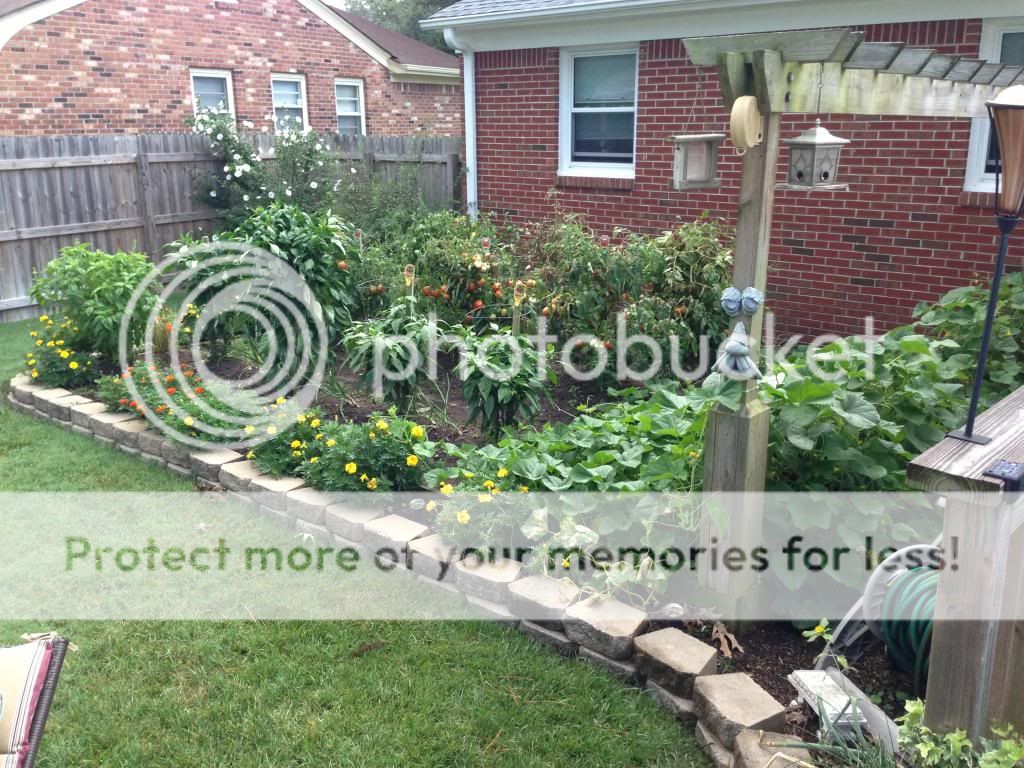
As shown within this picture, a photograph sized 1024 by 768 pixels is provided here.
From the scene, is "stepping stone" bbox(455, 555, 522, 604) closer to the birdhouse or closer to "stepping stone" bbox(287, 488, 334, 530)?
"stepping stone" bbox(287, 488, 334, 530)

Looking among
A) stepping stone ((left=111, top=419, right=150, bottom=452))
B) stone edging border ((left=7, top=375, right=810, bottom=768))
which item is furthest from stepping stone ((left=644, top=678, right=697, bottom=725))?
stepping stone ((left=111, top=419, right=150, bottom=452))

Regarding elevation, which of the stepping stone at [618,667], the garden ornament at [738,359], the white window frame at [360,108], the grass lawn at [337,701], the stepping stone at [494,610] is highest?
the white window frame at [360,108]

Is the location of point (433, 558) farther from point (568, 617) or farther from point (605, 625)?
point (605, 625)

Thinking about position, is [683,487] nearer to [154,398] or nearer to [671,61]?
[154,398]

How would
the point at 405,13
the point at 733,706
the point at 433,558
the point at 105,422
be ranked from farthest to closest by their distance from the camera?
the point at 405,13
the point at 105,422
the point at 433,558
the point at 733,706

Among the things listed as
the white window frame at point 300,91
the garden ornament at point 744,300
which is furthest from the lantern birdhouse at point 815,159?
the white window frame at point 300,91

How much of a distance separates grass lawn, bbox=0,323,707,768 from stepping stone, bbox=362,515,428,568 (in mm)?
409

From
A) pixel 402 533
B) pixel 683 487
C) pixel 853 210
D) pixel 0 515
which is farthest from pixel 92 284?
pixel 853 210

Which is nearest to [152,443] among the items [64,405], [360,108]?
[64,405]

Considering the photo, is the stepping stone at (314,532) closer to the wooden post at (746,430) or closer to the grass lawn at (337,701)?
the grass lawn at (337,701)

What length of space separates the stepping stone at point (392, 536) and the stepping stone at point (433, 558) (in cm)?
5

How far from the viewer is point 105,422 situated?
530 cm

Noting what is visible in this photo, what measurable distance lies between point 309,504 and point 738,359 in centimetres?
217

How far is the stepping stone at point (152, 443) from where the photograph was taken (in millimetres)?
4953
